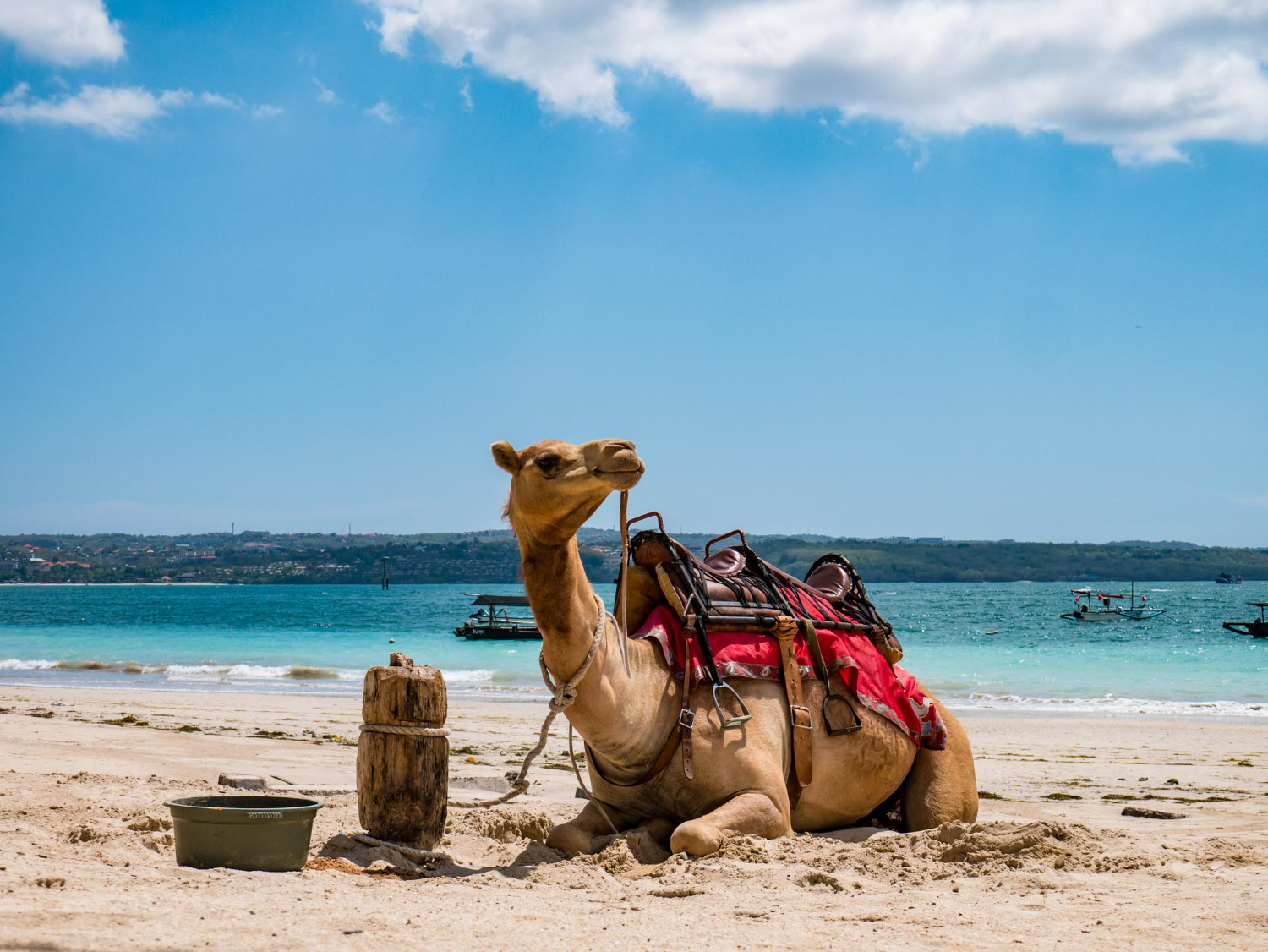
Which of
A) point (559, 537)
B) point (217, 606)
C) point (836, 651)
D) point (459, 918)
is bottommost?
point (217, 606)

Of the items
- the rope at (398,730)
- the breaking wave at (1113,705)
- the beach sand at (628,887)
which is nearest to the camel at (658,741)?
the beach sand at (628,887)

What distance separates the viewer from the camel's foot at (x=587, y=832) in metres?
5.38

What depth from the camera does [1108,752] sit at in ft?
44.7

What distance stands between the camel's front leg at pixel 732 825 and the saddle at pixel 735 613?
0.27m

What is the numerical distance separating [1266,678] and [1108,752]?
1965cm

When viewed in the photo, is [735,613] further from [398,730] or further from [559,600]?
[398,730]

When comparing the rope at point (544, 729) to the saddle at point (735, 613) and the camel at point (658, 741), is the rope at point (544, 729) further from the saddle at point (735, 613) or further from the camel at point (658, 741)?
the saddle at point (735, 613)

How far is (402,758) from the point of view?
5387mm

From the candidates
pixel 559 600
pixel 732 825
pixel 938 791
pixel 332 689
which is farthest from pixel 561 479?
pixel 332 689

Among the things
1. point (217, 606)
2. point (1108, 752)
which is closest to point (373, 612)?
point (217, 606)

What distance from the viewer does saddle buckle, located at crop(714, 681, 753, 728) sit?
546 cm

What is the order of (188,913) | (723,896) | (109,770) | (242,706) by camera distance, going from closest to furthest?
(188,913), (723,896), (109,770), (242,706)

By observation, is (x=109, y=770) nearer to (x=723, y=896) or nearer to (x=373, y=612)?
(x=723, y=896)

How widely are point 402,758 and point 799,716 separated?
6.37 feet
